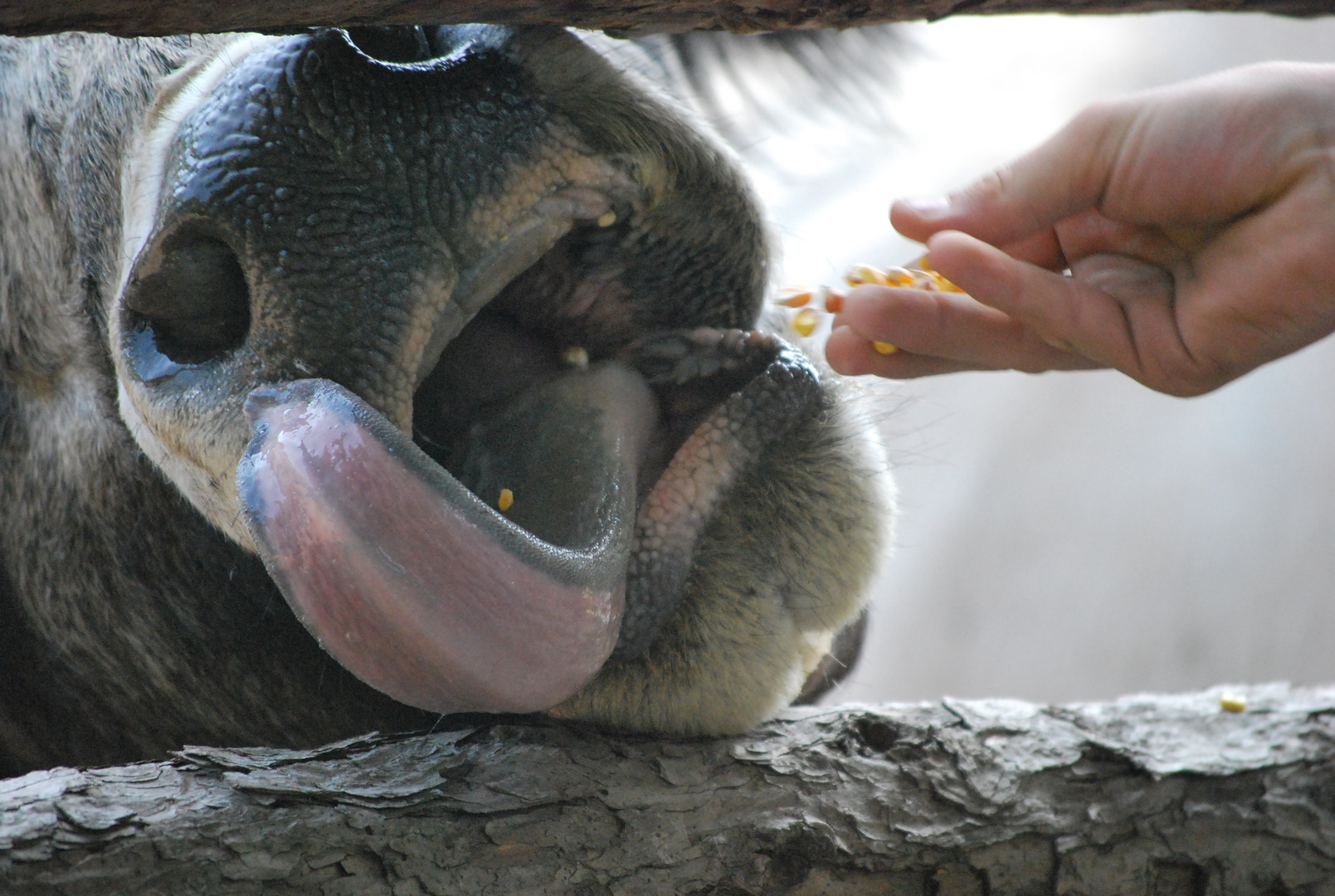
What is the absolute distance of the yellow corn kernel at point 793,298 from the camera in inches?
47.8

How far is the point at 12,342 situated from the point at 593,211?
0.69 m

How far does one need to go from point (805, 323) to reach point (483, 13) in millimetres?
534

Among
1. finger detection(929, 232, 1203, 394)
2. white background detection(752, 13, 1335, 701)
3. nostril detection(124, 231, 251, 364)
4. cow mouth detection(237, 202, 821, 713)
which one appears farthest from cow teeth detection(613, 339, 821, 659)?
white background detection(752, 13, 1335, 701)

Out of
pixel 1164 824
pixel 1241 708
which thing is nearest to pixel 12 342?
pixel 1164 824

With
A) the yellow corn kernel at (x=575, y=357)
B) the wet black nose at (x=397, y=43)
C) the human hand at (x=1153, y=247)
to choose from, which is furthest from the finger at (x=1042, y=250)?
the wet black nose at (x=397, y=43)

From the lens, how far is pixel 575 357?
980 mm

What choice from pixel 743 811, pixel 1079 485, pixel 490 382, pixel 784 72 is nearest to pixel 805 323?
pixel 490 382

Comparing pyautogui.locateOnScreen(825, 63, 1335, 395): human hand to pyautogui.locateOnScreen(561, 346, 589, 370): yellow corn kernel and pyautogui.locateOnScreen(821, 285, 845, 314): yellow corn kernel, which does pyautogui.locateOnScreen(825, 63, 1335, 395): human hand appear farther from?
pyautogui.locateOnScreen(561, 346, 589, 370): yellow corn kernel

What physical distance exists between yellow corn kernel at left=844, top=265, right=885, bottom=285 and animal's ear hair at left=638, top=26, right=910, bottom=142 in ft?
1.59

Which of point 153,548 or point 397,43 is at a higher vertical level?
point 397,43

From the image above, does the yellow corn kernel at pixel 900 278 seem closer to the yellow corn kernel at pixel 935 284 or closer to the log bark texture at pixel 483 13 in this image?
the yellow corn kernel at pixel 935 284

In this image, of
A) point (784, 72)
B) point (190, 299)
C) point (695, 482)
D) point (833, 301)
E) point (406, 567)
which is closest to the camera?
point (406, 567)

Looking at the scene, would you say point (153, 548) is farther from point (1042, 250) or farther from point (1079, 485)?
point (1079, 485)

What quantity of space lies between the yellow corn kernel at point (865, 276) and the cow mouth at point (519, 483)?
0.38 meters
